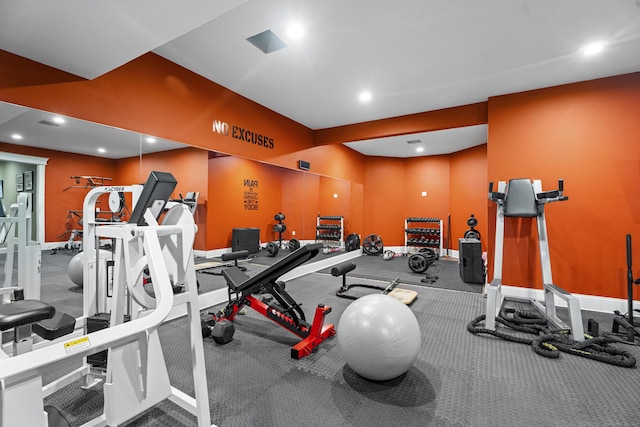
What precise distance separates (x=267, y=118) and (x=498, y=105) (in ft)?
10.7

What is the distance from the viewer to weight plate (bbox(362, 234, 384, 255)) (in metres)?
7.01

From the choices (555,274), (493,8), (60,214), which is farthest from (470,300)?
(60,214)

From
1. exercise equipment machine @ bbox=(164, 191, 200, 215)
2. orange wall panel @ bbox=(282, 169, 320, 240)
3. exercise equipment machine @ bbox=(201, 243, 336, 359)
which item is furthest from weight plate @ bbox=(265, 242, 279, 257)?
exercise equipment machine @ bbox=(201, 243, 336, 359)

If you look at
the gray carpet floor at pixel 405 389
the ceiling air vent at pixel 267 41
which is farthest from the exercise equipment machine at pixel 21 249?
the ceiling air vent at pixel 267 41

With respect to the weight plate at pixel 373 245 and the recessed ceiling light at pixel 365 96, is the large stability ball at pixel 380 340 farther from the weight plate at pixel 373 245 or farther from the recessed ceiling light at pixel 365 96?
the weight plate at pixel 373 245

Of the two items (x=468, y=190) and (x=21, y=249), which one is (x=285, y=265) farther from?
(x=468, y=190)

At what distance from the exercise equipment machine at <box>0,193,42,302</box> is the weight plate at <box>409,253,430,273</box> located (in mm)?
4801

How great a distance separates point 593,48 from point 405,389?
11.5ft

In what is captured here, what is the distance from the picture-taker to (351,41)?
8.99 ft

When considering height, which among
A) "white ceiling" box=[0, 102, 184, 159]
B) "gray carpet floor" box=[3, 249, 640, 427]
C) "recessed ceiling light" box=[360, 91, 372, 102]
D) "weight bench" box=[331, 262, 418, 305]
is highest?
"recessed ceiling light" box=[360, 91, 372, 102]

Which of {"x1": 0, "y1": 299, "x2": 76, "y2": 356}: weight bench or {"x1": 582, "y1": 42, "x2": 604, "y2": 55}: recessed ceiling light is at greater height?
{"x1": 582, "y1": 42, "x2": 604, "y2": 55}: recessed ceiling light

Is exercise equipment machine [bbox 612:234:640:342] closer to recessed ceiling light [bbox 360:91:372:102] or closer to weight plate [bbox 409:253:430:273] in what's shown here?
weight plate [bbox 409:253:430:273]

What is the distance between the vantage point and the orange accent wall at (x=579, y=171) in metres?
3.24

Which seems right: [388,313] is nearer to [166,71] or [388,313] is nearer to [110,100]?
[110,100]
